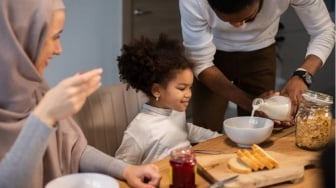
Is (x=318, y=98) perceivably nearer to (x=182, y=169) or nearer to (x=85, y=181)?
(x=182, y=169)

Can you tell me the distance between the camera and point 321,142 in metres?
1.65

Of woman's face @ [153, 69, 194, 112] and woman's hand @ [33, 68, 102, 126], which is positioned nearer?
woman's hand @ [33, 68, 102, 126]

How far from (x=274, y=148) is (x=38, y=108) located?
0.81 metres

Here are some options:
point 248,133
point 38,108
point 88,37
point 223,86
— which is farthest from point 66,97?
point 88,37

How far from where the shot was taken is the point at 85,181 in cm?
132

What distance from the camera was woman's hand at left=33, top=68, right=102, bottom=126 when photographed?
1.17 meters

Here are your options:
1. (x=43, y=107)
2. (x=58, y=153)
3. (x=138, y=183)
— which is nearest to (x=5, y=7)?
(x=43, y=107)

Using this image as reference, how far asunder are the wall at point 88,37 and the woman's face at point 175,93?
154 cm

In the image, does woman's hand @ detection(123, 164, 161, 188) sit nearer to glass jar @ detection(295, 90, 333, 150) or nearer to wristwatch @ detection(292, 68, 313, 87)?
glass jar @ detection(295, 90, 333, 150)

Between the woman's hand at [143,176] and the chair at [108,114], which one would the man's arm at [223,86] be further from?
the woman's hand at [143,176]

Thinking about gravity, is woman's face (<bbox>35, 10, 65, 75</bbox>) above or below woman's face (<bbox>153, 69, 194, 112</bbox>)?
above

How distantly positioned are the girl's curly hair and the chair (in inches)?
2.4

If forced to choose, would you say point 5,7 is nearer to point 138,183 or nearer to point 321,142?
point 138,183

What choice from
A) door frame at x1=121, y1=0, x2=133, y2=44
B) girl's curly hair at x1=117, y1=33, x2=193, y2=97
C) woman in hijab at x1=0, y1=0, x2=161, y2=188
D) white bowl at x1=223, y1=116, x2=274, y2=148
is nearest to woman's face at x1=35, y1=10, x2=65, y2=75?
woman in hijab at x1=0, y1=0, x2=161, y2=188
